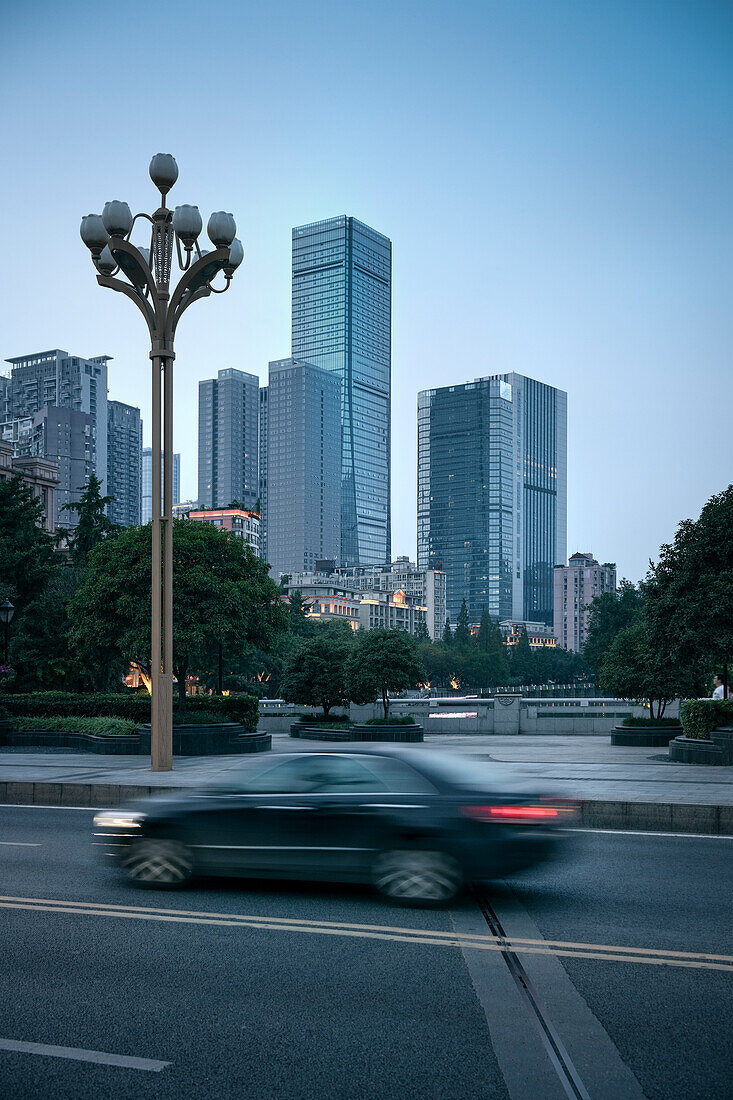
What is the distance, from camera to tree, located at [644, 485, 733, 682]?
22312 millimetres

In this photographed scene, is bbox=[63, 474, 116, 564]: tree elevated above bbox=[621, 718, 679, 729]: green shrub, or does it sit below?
above

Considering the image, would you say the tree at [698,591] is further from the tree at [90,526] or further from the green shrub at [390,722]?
the tree at [90,526]

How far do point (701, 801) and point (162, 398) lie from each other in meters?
12.6

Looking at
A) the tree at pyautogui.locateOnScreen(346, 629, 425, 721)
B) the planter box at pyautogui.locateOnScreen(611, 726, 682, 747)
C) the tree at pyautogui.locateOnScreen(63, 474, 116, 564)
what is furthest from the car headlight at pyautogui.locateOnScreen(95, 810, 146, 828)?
the tree at pyautogui.locateOnScreen(63, 474, 116, 564)

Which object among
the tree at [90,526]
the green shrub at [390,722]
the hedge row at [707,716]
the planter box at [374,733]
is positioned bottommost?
the planter box at [374,733]

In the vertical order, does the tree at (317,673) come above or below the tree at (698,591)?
below

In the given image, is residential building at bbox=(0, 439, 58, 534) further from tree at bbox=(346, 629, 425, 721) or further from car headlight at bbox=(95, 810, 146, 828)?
car headlight at bbox=(95, 810, 146, 828)

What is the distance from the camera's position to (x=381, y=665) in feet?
122

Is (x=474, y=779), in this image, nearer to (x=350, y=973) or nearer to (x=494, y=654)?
(x=350, y=973)

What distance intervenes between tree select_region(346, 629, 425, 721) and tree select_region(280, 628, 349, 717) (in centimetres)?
147

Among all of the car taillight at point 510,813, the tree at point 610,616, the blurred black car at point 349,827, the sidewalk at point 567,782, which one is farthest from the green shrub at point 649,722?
the tree at point 610,616

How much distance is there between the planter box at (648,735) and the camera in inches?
1315

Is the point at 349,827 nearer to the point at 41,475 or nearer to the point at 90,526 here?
the point at 90,526

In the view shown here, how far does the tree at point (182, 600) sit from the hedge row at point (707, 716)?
40.1ft
